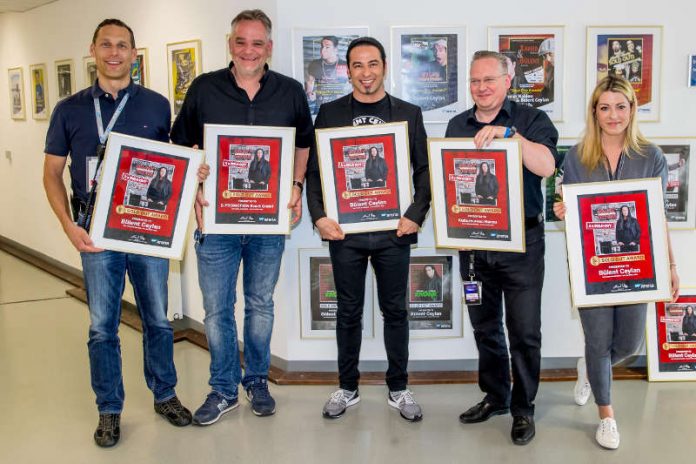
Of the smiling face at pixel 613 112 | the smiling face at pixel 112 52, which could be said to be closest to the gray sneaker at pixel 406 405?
the smiling face at pixel 613 112

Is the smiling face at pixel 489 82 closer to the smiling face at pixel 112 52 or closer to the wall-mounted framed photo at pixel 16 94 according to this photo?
the smiling face at pixel 112 52

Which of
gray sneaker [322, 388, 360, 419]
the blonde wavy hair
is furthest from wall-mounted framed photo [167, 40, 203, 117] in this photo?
the blonde wavy hair

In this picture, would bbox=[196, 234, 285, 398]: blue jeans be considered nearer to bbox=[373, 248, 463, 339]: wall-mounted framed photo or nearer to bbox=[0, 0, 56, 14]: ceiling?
bbox=[373, 248, 463, 339]: wall-mounted framed photo

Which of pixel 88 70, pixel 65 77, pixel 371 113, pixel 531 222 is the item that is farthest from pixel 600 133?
pixel 65 77

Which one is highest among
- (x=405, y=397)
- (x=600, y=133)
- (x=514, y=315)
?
(x=600, y=133)

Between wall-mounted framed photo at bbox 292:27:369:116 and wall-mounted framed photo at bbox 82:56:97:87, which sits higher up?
wall-mounted framed photo at bbox 82:56:97:87

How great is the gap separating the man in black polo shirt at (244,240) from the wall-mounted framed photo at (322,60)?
0.46 metres

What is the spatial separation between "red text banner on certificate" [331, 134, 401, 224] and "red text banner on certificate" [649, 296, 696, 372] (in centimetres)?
171

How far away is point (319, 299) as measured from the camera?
3734 mm

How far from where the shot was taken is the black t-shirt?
2.99 m

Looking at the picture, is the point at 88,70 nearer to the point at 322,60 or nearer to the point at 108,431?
the point at 322,60

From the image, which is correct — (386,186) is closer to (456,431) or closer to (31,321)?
(456,431)

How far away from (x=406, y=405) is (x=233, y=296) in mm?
1004

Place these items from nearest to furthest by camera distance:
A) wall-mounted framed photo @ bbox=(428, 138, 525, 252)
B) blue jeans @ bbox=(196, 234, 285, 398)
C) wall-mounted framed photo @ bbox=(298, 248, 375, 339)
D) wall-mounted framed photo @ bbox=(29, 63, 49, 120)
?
wall-mounted framed photo @ bbox=(428, 138, 525, 252), blue jeans @ bbox=(196, 234, 285, 398), wall-mounted framed photo @ bbox=(298, 248, 375, 339), wall-mounted framed photo @ bbox=(29, 63, 49, 120)
